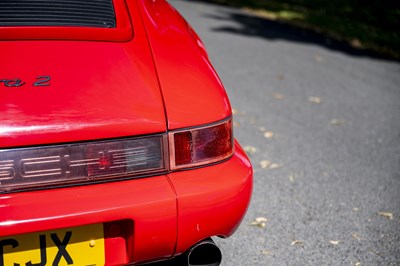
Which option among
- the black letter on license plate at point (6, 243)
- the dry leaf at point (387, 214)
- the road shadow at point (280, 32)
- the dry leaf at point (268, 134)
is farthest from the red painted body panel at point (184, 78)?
the road shadow at point (280, 32)

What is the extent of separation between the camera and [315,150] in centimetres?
406

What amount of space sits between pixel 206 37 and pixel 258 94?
9.06 feet

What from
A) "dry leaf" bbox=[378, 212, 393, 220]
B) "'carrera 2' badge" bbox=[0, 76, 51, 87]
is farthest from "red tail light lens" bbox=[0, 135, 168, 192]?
"dry leaf" bbox=[378, 212, 393, 220]

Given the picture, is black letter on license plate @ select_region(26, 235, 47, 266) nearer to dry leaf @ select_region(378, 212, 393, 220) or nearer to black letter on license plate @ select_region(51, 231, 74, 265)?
black letter on license plate @ select_region(51, 231, 74, 265)

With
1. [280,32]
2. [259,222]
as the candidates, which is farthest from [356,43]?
[259,222]

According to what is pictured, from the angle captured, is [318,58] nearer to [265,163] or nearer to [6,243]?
[265,163]

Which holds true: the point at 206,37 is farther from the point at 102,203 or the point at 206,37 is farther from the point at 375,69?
the point at 102,203

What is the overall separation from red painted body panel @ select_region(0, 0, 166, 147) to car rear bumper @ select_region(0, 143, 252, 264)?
0.20 m

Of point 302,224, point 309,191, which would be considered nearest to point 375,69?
point 309,191

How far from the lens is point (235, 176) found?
1.95 m

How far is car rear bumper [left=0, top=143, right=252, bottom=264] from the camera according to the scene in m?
1.62

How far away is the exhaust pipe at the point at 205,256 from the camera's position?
6.43 ft

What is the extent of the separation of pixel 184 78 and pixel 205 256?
78cm

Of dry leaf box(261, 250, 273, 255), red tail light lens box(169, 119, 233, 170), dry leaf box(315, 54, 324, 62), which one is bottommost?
dry leaf box(315, 54, 324, 62)
